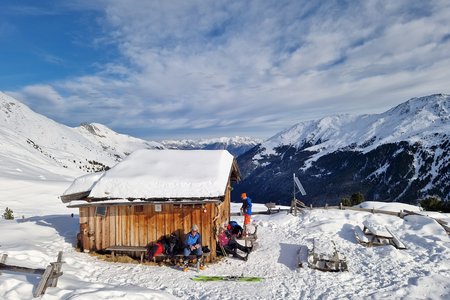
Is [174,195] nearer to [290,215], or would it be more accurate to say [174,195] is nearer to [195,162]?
[195,162]

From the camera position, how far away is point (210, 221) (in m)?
16.3

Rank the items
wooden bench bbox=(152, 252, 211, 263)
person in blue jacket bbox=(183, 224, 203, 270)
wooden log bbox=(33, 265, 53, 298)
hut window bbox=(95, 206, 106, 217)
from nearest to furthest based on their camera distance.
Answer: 1. wooden log bbox=(33, 265, 53, 298)
2. person in blue jacket bbox=(183, 224, 203, 270)
3. wooden bench bbox=(152, 252, 211, 263)
4. hut window bbox=(95, 206, 106, 217)

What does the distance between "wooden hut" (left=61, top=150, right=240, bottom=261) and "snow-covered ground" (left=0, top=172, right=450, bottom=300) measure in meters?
1.34

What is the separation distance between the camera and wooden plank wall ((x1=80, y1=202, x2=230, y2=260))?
53.4ft

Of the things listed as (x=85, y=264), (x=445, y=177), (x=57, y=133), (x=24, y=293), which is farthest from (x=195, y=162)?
(x=57, y=133)

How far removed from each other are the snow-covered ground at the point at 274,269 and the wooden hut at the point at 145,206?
4.41ft

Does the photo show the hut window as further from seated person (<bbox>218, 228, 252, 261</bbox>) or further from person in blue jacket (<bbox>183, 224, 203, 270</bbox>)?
seated person (<bbox>218, 228, 252, 261</bbox>)

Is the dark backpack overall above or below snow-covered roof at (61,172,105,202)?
below

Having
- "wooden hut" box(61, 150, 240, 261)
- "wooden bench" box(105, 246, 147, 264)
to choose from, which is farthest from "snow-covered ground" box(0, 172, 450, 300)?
"wooden hut" box(61, 150, 240, 261)

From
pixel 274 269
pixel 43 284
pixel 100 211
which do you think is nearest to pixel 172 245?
pixel 100 211

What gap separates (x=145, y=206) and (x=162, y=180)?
1.46m

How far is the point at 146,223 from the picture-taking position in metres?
16.5

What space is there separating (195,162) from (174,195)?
3143 mm

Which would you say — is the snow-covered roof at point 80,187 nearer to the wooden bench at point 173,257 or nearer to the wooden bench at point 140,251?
the wooden bench at point 140,251
